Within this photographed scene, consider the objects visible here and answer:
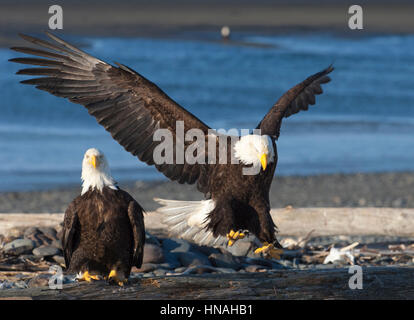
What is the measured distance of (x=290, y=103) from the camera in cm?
633

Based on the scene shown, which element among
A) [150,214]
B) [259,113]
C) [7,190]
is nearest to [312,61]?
[259,113]

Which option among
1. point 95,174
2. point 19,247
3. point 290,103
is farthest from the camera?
point 290,103

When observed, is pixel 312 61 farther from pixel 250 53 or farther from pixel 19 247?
pixel 19 247

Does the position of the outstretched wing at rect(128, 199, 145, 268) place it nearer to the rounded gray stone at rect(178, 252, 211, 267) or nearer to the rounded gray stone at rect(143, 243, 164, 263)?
the rounded gray stone at rect(143, 243, 164, 263)

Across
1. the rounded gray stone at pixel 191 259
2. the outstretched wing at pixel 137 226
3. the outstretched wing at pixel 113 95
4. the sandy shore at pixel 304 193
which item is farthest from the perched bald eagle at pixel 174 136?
the sandy shore at pixel 304 193

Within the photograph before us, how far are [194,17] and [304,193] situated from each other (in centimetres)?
1988

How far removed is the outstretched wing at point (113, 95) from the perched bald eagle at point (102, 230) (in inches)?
39.4

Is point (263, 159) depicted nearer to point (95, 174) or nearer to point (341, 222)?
point (95, 174)

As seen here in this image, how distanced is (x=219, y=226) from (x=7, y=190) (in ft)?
15.3

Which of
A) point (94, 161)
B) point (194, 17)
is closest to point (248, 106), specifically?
point (94, 161)

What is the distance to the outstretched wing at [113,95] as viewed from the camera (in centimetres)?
592

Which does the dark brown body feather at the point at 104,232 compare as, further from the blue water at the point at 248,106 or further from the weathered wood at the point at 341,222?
the blue water at the point at 248,106

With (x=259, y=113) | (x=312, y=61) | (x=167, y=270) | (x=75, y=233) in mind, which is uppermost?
(x=312, y=61)
